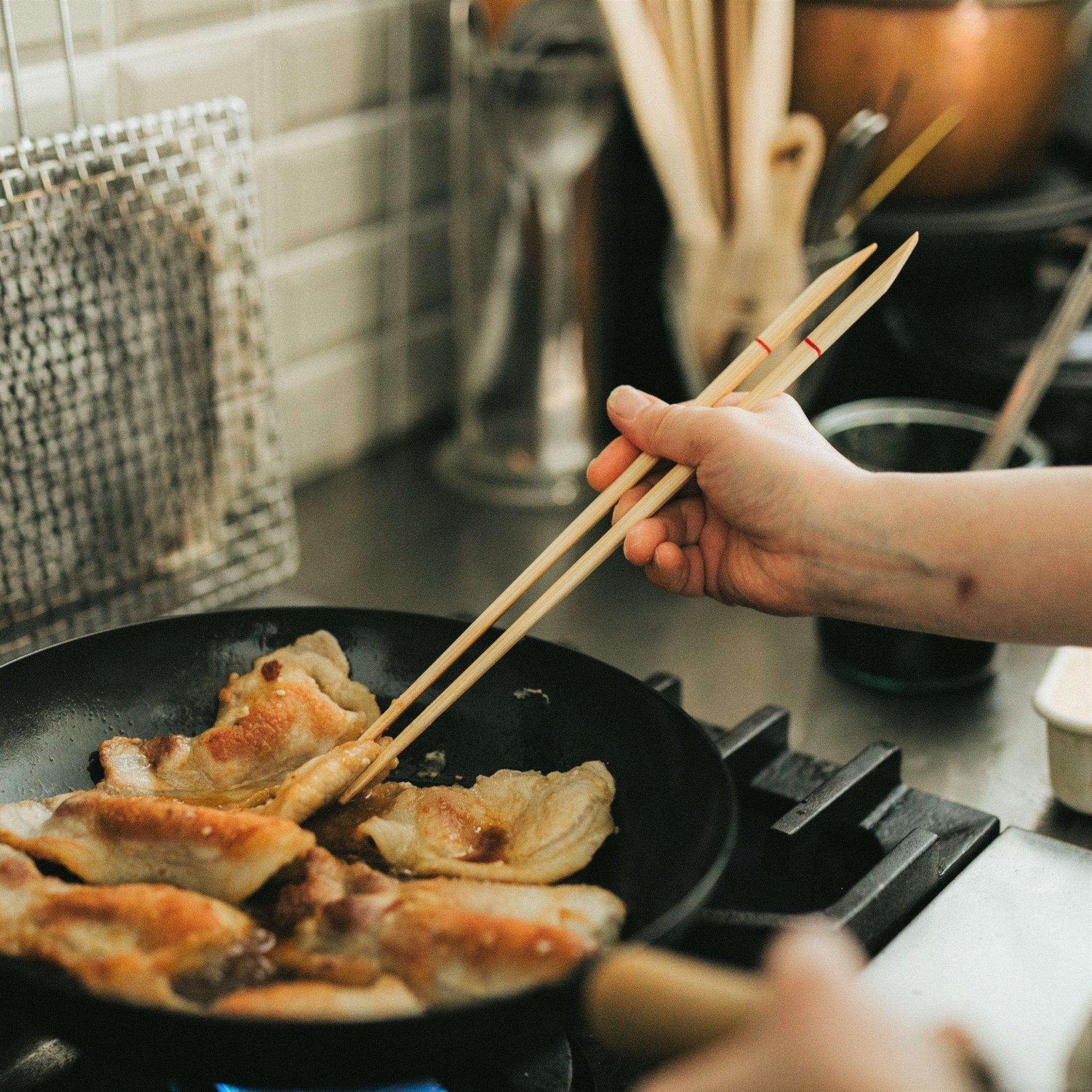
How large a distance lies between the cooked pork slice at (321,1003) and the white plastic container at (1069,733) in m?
0.64

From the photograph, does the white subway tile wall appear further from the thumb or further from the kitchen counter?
the thumb

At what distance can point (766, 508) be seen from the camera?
0.98 m

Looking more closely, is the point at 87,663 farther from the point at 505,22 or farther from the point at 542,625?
the point at 505,22

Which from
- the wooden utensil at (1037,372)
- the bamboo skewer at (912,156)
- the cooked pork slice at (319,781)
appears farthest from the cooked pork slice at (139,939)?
the bamboo skewer at (912,156)

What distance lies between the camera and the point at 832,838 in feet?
3.55

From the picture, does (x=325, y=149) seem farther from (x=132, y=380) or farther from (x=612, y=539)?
(x=612, y=539)

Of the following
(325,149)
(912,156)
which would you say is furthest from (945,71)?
(325,149)

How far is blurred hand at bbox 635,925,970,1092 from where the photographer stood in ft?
1.55

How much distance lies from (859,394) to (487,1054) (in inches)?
51.3

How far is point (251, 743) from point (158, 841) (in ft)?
0.54

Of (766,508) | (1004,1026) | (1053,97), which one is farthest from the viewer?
(1053,97)

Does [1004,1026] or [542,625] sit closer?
[1004,1026]

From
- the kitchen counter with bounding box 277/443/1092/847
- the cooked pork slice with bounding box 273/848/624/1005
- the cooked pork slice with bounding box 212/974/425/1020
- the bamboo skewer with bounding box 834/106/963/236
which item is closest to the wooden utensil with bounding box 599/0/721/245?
the bamboo skewer with bounding box 834/106/963/236

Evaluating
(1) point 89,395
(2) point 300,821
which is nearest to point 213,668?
(2) point 300,821
